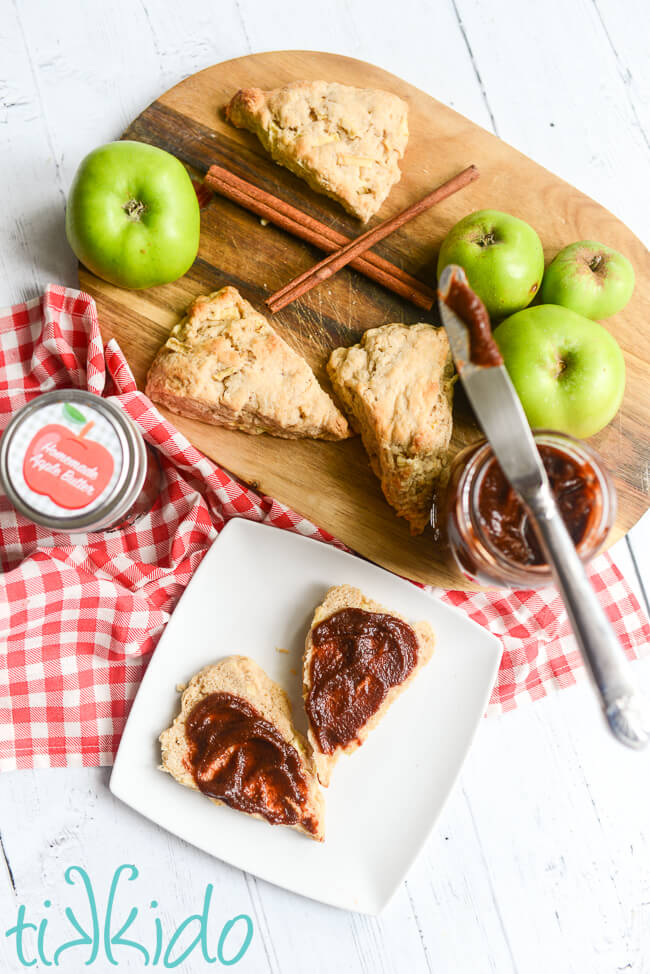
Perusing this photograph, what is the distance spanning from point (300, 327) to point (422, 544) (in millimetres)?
812

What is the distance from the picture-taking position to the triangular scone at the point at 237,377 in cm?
231

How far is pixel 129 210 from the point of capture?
7.34ft

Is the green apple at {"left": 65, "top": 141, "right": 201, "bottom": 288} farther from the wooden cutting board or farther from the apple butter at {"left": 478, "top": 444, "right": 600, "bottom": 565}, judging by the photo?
the apple butter at {"left": 478, "top": 444, "right": 600, "bottom": 565}

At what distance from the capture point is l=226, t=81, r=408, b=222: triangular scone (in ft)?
7.86

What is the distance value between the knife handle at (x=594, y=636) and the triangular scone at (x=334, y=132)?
1.25 m

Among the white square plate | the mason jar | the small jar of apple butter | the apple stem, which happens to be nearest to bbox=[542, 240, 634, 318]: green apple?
the small jar of apple butter

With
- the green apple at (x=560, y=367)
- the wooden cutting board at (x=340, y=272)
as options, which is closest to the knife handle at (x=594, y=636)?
the green apple at (x=560, y=367)

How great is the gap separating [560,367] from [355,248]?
0.76 meters

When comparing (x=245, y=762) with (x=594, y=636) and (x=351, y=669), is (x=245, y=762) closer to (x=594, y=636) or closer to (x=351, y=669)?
(x=351, y=669)

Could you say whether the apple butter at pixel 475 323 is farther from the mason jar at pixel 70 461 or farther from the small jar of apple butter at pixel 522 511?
the mason jar at pixel 70 461

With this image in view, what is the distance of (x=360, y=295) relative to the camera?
2498 millimetres

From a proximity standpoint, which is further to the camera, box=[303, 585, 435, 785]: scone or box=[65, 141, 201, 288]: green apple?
box=[303, 585, 435, 785]: scone

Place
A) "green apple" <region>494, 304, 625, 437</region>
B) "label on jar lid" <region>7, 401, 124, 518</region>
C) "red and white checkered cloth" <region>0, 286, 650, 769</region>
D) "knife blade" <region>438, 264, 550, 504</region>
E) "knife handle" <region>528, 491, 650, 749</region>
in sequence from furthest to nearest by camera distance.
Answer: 1. "red and white checkered cloth" <region>0, 286, 650, 769</region>
2. "green apple" <region>494, 304, 625, 437</region>
3. "label on jar lid" <region>7, 401, 124, 518</region>
4. "knife blade" <region>438, 264, 550, 504</region>
5. "knife handle" <region>528, 491, 650, 749</region>

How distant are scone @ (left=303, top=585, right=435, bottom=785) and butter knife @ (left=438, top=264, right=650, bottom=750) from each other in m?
0.71
